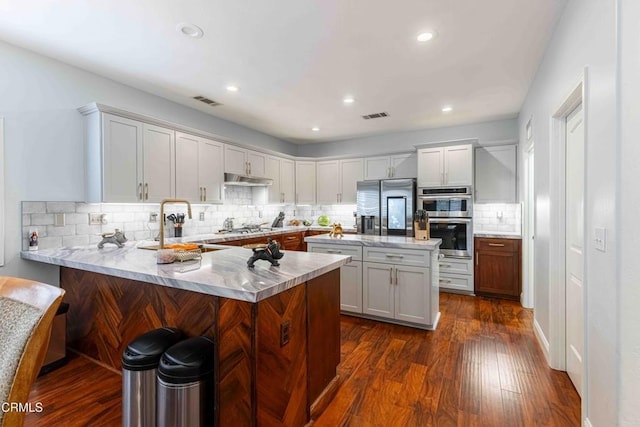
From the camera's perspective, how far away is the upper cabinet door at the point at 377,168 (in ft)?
18.4

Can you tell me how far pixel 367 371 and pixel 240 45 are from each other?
296cm

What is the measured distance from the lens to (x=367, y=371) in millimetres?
2404

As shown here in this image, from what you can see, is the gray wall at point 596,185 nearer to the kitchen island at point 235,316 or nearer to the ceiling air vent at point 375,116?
the kitchen island at point 235,316

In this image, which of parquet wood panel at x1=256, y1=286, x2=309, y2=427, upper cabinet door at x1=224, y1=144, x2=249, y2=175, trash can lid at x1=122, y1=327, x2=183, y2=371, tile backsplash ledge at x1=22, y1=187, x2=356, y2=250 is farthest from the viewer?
upper cabinet door at x1=224, y1=144, x2=249, y2=175

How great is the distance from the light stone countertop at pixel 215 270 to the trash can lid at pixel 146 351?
335 mm

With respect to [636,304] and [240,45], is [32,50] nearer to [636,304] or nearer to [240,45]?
[240,45]

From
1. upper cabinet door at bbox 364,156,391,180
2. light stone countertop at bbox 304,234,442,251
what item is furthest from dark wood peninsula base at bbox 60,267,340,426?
upper cabinet door at bbox 364,156,391,180

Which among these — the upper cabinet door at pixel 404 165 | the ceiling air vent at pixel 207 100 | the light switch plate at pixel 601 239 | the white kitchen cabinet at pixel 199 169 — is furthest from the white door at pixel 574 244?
the white kitchen cabinet at pixel 199 169

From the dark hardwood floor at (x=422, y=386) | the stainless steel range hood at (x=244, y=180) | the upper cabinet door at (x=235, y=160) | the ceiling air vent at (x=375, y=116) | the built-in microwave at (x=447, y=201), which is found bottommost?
the dark hardwood floor at (x=422, y=386)

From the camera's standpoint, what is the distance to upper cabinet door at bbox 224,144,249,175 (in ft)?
15.0

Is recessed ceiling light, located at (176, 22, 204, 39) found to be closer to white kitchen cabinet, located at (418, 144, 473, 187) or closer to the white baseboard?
white kitchen cabinet, located at (418, 144, 473, 187)

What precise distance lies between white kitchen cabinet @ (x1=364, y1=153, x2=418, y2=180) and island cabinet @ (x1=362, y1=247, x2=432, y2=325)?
2558 mm

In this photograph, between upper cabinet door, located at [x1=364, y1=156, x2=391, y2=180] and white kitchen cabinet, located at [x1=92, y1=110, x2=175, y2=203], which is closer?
white kitchen cabinet, located at [x1=92, y1=110, x2=175, y2=203]

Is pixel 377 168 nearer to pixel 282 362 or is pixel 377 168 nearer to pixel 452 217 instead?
pixel 452 217
